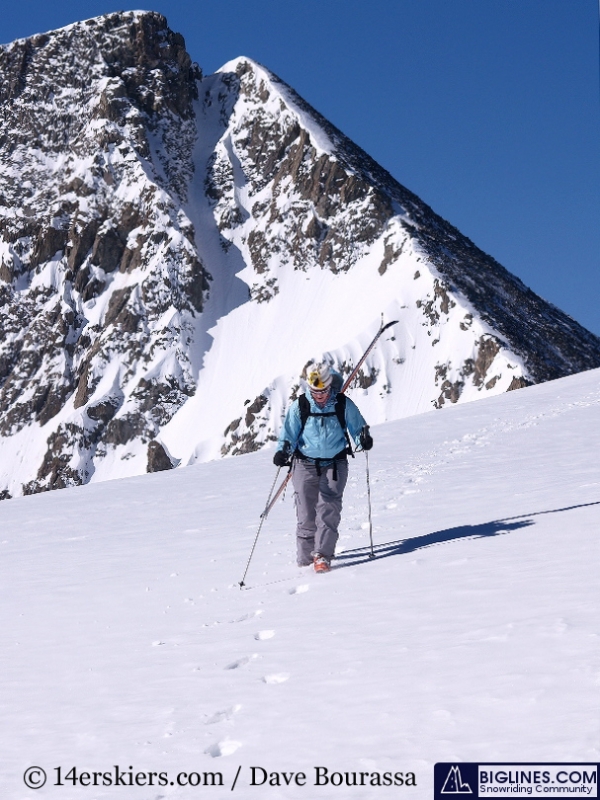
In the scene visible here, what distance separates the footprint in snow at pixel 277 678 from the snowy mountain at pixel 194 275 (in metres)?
97.5

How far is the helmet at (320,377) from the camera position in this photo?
340 inches

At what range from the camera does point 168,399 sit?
136m

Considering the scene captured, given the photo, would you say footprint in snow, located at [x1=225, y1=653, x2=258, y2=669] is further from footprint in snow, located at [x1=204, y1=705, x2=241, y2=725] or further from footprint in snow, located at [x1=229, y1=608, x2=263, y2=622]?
footprint in snow, located at [x1=229, y1=608, x2=263, y2=622]

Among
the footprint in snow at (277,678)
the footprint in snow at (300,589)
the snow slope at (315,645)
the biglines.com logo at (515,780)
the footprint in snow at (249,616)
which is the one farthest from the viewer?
the footprint in snow at (300,589)

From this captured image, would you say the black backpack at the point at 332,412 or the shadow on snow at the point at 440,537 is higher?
the black backpack at the point at 332,412

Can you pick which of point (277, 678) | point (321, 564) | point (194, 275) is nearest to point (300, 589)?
Result: point (321, 564)

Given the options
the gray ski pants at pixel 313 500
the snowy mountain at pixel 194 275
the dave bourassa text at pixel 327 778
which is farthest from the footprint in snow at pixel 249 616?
the snowy mountain at pixel 194 275

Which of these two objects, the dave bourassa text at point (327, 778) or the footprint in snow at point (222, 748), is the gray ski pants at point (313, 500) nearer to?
the footprint in snow at point (222, 748)

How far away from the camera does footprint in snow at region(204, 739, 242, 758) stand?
442 cm

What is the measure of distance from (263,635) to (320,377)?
2.97 meters

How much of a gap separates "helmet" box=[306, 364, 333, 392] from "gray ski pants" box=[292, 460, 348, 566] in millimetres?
685

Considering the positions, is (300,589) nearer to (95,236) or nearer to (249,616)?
(249,616)

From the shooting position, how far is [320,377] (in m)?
8.66

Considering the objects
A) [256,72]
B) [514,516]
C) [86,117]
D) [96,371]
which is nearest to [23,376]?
[96,371]
